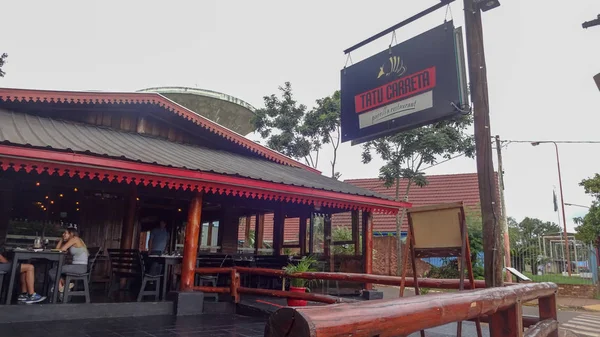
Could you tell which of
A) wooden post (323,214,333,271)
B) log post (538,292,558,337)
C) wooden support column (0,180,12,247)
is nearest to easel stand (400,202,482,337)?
log post (538,292,558,337)

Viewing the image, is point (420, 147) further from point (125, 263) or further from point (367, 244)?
point (125, 263)

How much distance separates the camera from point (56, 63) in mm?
21312

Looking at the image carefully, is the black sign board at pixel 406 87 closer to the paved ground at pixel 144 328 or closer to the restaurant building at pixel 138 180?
the restaurant building at pixel 138 180

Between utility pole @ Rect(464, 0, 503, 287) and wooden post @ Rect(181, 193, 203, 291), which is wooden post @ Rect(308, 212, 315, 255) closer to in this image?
wooden post @ Rect(181, 193, 203, 291)

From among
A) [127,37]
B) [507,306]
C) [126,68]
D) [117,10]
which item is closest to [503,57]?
[507,306]

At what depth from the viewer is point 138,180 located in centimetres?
608

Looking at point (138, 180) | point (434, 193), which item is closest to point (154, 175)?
point (138, 180)

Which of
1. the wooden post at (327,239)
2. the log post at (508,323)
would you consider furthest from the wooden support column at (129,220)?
the log post at (508,323)

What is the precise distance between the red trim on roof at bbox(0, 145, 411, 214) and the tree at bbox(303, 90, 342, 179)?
10046mm

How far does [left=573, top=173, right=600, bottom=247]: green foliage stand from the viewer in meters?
13.3

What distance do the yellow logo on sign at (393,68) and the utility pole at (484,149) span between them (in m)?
1.12

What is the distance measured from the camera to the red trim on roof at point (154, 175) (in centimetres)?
522

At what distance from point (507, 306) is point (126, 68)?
22.9 m

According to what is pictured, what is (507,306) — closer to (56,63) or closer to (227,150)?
(227,150)
